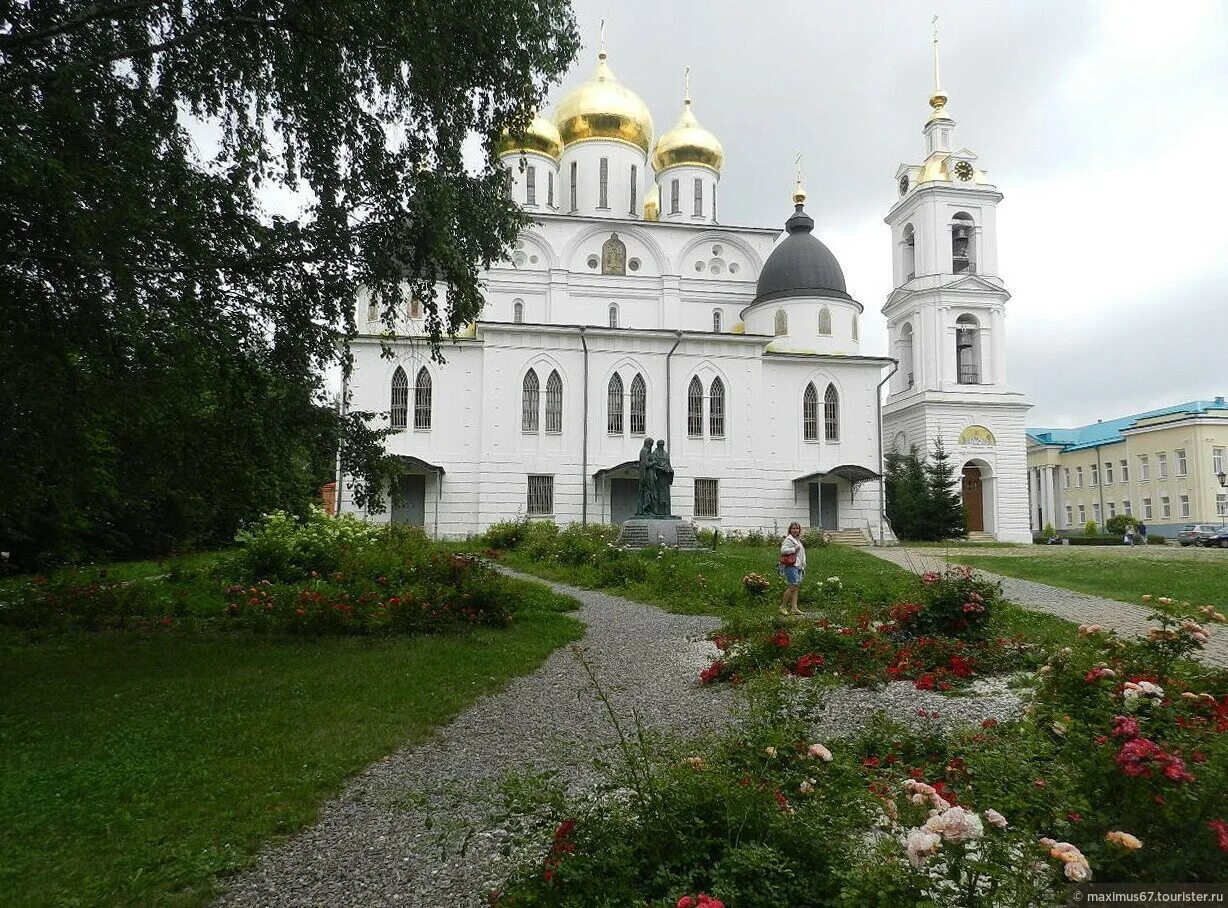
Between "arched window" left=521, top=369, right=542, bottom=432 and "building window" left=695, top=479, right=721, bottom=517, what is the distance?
20.0 feet

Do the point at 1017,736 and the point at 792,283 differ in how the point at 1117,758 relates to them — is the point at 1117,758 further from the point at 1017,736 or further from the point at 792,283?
the point at 792,283

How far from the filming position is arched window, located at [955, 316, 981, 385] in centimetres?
3472

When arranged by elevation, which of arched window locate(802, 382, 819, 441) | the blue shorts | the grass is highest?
arched window locate(802, 382, 819, 441)

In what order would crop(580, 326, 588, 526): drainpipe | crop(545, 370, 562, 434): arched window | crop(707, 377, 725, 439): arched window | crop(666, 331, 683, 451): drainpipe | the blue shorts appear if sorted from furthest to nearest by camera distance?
crop(707, 377, 725, 439): arched window
crop(666, 331, 683, 451): drainpipe
crop(545, 370, 562, 434): arched window
crop(580, 326, 588, 526): drainpipe
the blue shorts

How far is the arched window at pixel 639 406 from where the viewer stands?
2894 cm

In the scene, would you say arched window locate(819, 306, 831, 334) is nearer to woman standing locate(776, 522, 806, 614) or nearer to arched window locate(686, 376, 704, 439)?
arched window locate(686, 376, 704, 439)

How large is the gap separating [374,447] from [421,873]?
18.4ft

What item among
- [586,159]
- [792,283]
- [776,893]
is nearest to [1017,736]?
[776,893]

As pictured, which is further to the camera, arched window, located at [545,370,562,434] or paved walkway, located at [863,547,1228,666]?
arched window, located at [545,370,562,434]

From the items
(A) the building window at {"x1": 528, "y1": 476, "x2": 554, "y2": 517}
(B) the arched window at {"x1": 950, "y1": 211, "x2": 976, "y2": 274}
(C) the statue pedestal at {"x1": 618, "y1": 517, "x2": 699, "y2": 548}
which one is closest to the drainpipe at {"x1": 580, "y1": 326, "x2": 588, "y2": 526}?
(A) the building window at {"x1": 528, "y1": 476, "x2": 554, "y2": 517}

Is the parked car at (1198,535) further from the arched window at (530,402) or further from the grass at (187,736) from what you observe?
the grass at (187,736)

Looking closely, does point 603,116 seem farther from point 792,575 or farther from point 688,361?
point 792,575

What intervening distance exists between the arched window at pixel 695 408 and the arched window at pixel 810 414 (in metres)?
3.95

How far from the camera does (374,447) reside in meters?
8.56
